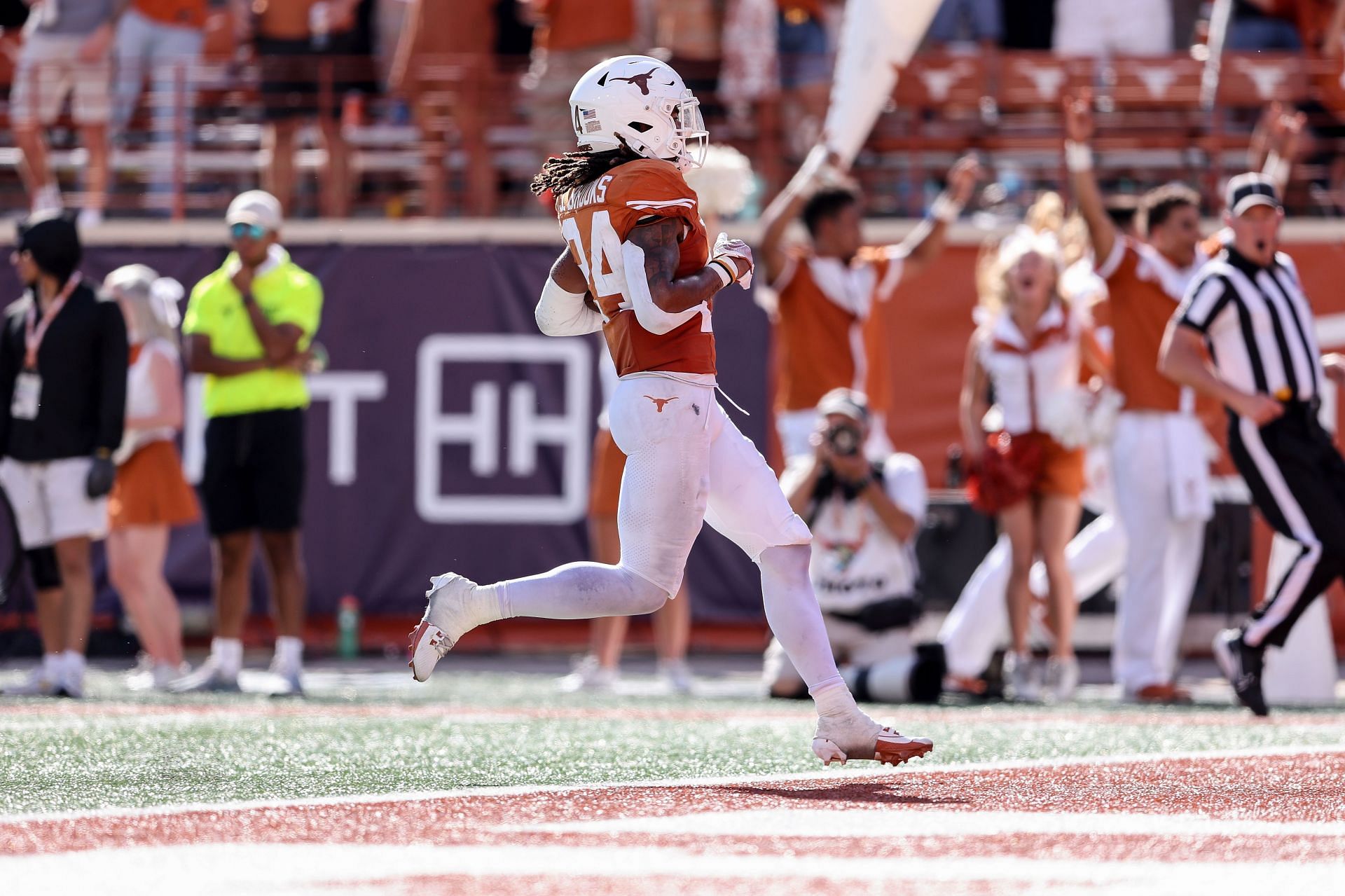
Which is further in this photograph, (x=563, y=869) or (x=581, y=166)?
(x=581, y=166)

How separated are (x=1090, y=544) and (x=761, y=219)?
10.8 feet

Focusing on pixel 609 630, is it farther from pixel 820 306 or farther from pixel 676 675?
pixel 820 306

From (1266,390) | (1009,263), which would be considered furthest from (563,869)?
(1009,263)

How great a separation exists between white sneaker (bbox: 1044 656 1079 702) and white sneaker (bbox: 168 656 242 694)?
338cm

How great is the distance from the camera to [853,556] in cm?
855

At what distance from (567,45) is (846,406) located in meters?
4.08

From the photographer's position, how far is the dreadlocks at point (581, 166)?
5.22 meters

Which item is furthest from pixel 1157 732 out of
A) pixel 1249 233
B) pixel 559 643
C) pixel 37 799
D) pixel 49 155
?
pixel 49 155

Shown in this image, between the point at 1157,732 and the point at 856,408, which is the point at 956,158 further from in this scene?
the point at 1157,732

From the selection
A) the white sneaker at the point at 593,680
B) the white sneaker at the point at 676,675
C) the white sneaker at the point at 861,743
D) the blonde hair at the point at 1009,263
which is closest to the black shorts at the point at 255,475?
the white sneaker at the point at 593,680

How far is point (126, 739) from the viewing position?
20.4 ft

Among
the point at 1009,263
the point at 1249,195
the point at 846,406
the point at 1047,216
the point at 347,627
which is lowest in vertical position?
the point at 347,627

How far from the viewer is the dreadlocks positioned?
5.22 metres

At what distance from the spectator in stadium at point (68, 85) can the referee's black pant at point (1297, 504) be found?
294 inches
